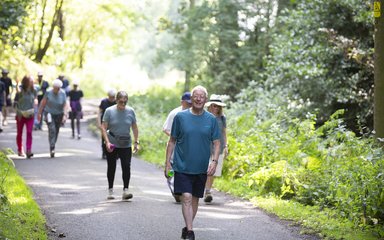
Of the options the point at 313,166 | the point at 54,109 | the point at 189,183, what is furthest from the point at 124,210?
the point at 54,109

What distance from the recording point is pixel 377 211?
919cm

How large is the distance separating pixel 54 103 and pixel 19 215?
8.65 metres

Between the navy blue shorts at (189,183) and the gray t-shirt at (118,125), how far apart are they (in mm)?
3382

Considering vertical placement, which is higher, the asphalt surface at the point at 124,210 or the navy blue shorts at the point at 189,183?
the navy blue shorts at the point at 189,183

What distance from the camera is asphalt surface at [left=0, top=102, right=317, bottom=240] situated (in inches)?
367

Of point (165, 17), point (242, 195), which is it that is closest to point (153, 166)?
point (242, 195)

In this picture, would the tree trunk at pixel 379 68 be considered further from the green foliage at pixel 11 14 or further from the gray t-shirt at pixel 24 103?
the green foliage at pixel 11 14

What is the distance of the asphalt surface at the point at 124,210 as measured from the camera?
30.6 ft

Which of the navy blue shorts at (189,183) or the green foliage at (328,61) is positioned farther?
the green foliage at (328,61)

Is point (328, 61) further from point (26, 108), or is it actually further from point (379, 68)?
point (379, 68)


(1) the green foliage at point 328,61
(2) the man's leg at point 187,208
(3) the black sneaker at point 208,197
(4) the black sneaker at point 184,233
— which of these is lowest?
(3) the black sneaker at point 208,197

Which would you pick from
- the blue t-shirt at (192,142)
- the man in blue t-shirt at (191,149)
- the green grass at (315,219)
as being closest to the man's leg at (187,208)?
the man in blue t-shirt at (191,149)

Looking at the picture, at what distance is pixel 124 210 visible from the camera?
35.9ft

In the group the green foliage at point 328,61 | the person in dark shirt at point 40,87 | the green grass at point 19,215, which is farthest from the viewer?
the person in dark shirt at point 40,87
